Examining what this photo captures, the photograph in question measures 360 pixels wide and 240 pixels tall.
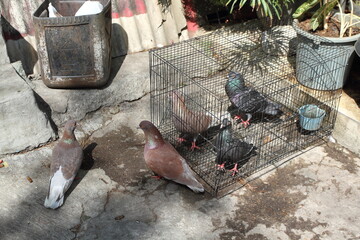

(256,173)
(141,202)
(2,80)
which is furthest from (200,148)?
(2,80)

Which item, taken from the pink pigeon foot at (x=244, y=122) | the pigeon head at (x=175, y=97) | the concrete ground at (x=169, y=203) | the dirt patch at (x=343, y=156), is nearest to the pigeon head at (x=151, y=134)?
the concrete ground at (x=169, y=203)

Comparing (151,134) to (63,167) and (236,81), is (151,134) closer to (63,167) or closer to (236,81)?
(63,167)

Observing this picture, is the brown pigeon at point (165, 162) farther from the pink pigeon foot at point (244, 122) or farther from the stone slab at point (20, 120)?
the stone slab at point (20, 120)

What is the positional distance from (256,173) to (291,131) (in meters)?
0.85

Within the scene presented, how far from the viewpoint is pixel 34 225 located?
3988mm

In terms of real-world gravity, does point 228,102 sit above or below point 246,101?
below

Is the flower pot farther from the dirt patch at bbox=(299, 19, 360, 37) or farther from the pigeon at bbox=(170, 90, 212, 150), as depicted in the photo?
the pigeon at bbox=(170, 90, 212, 150)

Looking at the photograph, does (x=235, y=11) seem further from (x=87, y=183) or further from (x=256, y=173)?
(x=87, y=183)

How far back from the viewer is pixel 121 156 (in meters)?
4.87

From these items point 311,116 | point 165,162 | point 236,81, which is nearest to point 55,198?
point 165,162

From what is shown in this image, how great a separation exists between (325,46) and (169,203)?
249 centimetres

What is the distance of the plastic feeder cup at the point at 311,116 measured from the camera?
491cm

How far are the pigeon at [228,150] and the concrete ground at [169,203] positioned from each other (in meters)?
0.28

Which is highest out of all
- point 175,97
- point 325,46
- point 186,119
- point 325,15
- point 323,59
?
point 325,15
